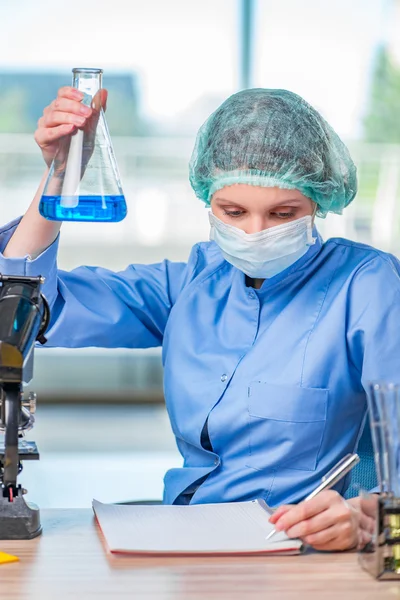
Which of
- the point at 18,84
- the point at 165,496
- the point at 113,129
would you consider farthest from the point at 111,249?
the point at 165,496

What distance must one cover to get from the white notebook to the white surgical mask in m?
0.40

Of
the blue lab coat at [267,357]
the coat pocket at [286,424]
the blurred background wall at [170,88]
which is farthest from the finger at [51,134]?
the blurred background wall at [170,88]

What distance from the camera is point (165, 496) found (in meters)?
1.76

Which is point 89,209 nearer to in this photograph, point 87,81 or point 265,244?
point 87,81

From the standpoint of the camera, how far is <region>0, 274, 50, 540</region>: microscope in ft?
4.01

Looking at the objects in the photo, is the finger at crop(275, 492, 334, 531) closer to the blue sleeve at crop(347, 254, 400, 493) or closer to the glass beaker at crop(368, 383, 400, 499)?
the glass beaker at crop(368, 383, 400, 499)

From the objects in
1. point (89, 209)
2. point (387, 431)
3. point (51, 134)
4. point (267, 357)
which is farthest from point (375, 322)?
point (51, 134)

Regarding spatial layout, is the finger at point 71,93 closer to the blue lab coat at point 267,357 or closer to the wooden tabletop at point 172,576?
the blue lab coat at point 267,357

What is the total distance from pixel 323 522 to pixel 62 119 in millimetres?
713

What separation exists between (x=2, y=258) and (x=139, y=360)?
4458 mm

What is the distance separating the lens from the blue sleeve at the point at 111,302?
5.80 feet

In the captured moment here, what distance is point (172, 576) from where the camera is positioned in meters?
1.19

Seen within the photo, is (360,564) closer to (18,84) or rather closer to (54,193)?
(54,193)

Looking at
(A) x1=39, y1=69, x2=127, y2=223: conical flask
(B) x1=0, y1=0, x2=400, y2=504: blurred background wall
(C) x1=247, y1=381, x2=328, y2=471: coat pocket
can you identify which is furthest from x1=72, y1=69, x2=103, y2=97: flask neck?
(B) x1=0, y1=0, x2=400, y2=504: blurred background wall
